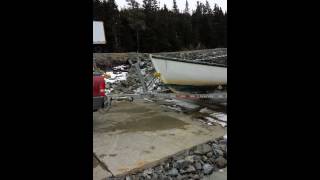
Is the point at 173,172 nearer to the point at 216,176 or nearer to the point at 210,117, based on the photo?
the point at 216,176

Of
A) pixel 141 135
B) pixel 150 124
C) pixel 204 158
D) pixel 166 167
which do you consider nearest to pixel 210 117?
pixel 150 124

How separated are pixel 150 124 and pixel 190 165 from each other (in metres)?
1.94

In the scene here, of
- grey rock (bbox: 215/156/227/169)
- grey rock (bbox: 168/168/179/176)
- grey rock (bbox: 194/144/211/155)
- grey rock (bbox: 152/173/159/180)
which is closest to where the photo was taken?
grey rock (bbox: 152/173/159/180)

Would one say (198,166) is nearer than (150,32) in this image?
Yes

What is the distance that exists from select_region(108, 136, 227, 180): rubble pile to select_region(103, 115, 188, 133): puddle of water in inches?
46.3

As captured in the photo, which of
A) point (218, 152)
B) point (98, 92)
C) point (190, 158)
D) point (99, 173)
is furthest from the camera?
point (98, 92)

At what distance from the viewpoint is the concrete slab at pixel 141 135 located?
3938mm

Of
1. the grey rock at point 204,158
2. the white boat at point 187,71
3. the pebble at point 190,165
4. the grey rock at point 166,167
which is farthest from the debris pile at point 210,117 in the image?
the grey rock at point 166,167

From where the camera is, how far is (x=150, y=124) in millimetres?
5707

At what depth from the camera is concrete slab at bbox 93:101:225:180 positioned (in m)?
3.94

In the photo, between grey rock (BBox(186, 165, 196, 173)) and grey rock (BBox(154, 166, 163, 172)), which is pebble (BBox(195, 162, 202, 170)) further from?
grey rock (BBox(154, 166, 163, 172))

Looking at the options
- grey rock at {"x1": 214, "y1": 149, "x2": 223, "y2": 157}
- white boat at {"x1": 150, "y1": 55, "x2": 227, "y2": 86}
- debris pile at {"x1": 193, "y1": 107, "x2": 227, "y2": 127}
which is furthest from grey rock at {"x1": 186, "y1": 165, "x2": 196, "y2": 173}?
white boat at {"x1": 150, "y1": 55, "x2": 227, "y2": 86}
